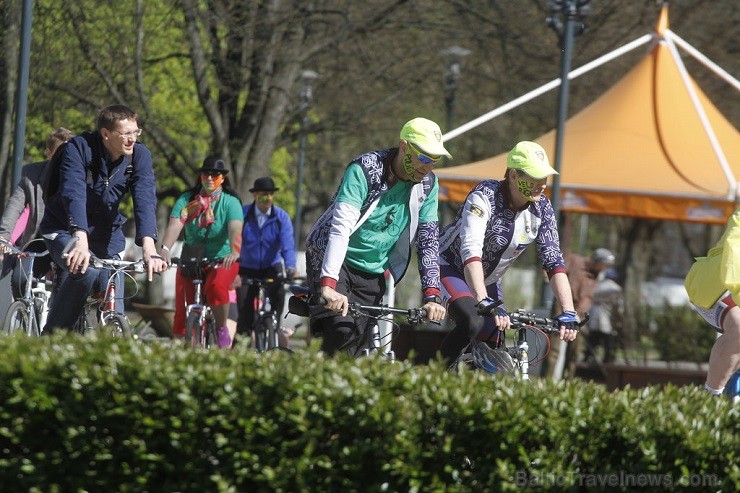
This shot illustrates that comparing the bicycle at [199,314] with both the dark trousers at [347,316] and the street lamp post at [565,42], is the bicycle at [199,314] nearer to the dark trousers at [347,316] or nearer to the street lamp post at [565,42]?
the dark trousers at [347,316]

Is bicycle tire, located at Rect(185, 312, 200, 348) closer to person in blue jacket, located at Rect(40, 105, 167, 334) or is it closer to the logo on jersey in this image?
person in blue jacket, located at Rect(40, 105, 167, 334)

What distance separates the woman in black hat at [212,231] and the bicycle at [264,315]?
1605mm

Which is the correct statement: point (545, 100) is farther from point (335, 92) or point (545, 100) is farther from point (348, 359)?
point (348, 359)

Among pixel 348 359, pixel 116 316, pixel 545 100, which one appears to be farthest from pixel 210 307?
pixel 545 100

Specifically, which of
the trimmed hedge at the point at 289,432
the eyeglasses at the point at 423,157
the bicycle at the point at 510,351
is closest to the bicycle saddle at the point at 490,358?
the bicycle at the point at 510,351

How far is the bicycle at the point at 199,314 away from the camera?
988 cm

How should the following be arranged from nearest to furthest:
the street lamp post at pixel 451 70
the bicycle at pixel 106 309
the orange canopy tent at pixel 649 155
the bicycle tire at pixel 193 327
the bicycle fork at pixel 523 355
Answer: the bicycle fork at pixel 523 355 < the bicycle at pixel 106 309 < the bicycle tire at pixel 193 327 < the orange canopy tent at pixel 649 155 < the street lamp post at pixel 451 70

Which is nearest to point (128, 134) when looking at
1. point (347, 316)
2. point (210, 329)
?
point (347, 316)

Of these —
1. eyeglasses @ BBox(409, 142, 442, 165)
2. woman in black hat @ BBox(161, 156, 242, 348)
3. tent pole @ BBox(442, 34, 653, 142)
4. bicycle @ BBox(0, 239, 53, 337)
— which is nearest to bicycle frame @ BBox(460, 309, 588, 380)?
eyeglasses @ BBox(409, 142, 442, 165)

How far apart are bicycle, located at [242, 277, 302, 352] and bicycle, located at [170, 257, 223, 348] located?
1.93 meters

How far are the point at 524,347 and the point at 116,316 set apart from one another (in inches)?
90.1

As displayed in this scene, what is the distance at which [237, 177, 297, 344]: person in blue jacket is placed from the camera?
12.4m

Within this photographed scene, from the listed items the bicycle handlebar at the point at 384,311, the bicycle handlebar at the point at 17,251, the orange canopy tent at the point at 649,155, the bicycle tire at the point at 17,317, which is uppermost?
the orange canopy tent at the point at 649,155

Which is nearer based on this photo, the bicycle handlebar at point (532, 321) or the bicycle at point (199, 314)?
the bicycle handlebar at point (532, 321)
